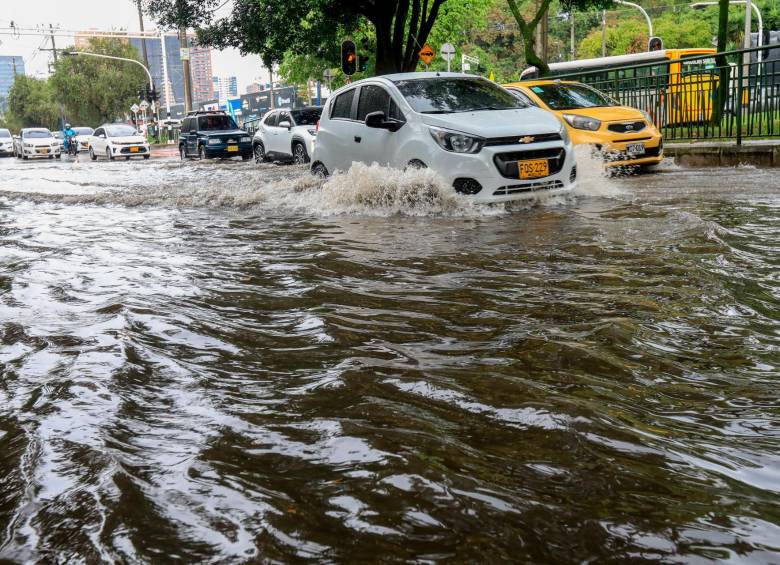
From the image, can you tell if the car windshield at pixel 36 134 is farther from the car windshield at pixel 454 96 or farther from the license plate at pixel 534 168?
the license plate at pixel 534 168

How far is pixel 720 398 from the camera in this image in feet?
9.88

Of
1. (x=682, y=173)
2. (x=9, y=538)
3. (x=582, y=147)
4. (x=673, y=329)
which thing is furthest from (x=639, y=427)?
(x=682, y=173)

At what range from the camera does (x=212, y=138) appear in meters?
28.5

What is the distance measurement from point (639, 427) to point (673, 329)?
4.17ft

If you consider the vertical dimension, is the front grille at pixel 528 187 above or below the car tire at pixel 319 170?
below

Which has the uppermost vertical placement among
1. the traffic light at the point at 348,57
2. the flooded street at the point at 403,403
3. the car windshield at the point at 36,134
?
the traffic light at the point at 348,57

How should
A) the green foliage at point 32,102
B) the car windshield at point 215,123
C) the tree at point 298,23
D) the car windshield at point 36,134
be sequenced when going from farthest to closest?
the green foliage at point 32,102 → the car windshield at point 36,134 → the car windshield at point 215,123 → the tree at point 298,23

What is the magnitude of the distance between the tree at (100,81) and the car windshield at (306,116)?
51956mm

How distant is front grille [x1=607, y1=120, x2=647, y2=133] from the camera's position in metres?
12.9

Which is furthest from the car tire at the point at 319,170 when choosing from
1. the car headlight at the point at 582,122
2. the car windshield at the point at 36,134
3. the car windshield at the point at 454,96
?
the car windshield at the point at 36,134

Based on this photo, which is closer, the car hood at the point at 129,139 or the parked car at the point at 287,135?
the parked car at the point at 287,135

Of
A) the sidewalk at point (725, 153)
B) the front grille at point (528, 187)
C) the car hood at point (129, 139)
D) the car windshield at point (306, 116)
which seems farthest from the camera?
the car hood at point (129, 139)

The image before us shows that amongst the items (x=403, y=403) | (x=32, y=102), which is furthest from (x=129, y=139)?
(x=32, y=102)

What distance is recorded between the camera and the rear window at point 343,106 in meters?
11.0
